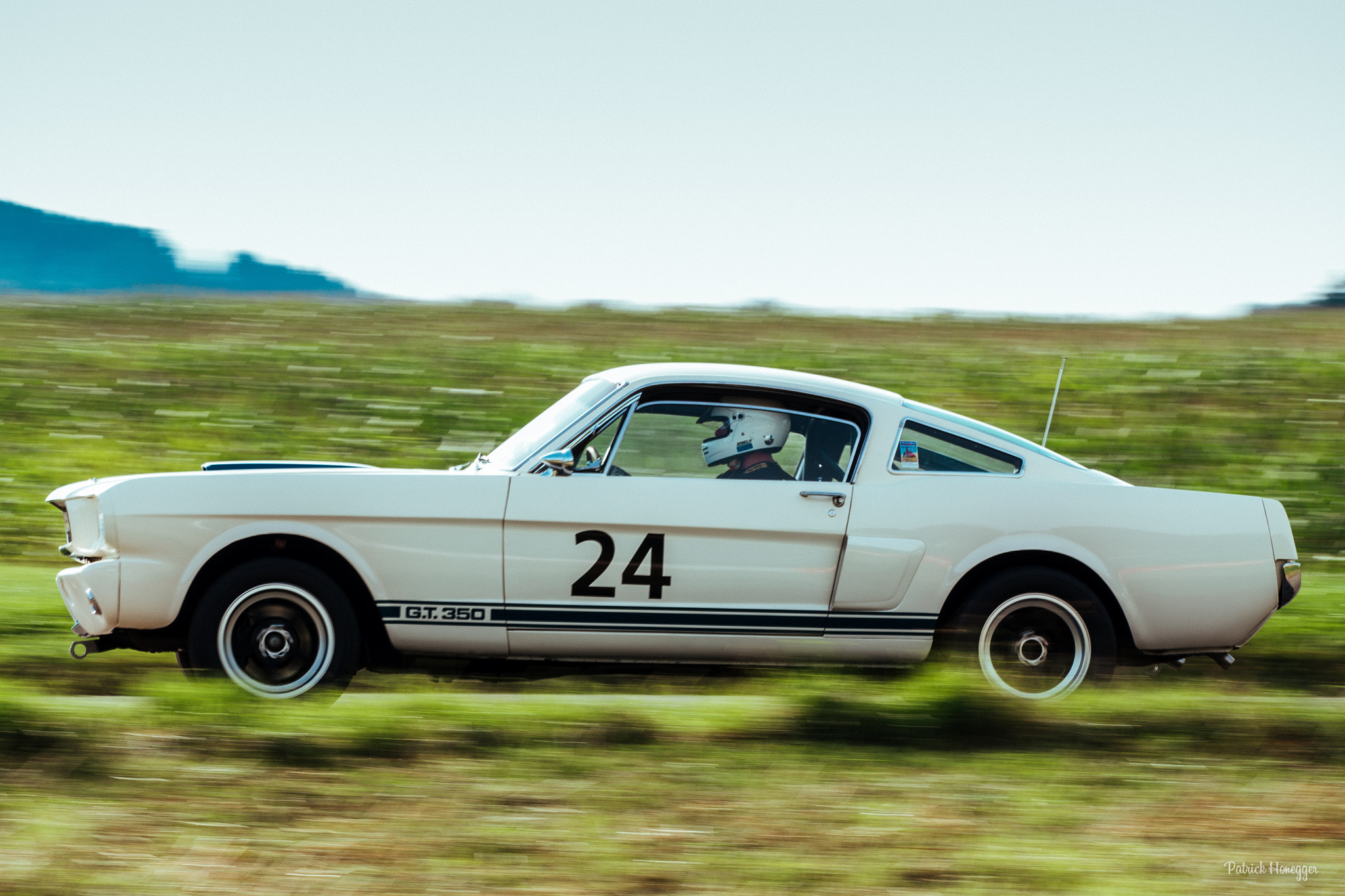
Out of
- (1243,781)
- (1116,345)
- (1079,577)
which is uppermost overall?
(1116,345)

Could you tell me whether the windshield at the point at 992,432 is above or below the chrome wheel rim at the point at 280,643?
above

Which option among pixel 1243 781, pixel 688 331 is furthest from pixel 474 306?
pixel 1243 781

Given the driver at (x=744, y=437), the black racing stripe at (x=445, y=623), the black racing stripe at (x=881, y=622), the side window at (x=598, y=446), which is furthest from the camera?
the driver at (x=744, y=437)

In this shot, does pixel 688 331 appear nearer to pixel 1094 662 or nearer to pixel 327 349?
pixel 327 349

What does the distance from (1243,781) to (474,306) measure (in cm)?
2004

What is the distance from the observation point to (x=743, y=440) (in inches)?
188

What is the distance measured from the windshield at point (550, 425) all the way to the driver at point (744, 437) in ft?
1.52

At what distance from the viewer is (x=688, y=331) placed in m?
19.9

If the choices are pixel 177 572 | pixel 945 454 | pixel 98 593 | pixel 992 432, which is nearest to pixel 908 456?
pixel 945 454

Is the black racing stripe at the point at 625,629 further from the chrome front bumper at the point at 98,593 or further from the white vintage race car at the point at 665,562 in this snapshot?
the chrome front bumper at the point at 98,593

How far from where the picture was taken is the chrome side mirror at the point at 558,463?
4473 mm

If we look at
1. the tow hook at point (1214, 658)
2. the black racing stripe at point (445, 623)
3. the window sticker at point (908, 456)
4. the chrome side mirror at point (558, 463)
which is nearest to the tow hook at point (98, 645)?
the black racing stripe at point (445, 623)

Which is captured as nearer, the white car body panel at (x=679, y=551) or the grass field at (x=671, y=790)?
the grass field at (x=671, y=790)

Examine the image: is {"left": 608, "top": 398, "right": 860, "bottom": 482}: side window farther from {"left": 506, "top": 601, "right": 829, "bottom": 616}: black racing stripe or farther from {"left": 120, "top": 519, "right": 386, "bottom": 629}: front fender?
{"left": 120, "top": 519, "right": 386, "bottom": 629}: front fender
